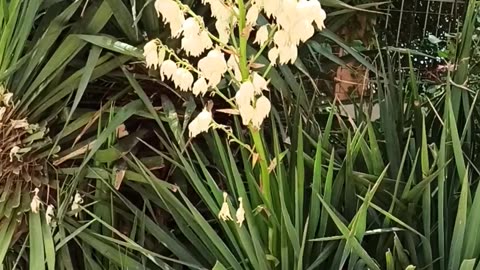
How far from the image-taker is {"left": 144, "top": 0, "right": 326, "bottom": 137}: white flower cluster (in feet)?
1.80

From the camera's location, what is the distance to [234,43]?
62 centimetres

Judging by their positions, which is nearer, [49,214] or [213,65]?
[213,65]

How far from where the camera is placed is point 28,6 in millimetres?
781

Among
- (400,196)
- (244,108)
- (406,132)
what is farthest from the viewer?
(406,132)

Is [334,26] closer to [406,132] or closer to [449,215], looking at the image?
[406,132]

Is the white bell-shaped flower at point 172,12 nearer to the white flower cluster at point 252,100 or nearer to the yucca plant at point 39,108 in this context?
the white flower cluster at point 252,100

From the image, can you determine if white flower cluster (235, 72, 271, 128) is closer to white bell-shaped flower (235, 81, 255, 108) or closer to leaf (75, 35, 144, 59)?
white bell-shaped flower (235, 81, 255, 108)

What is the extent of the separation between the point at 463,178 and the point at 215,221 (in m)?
0.31

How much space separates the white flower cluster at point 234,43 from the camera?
1.80 ft

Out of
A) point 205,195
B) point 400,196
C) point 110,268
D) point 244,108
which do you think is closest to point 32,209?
point 110,268

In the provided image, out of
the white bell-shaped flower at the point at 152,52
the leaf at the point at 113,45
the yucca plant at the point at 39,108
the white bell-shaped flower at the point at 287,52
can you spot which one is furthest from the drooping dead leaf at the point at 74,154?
the white bell-shaped flower at the point at 287,52

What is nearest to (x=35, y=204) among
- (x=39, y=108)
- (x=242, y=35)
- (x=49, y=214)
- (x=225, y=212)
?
(x=49, y=214)

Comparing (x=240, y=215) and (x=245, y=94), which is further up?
(x=245, y=94)

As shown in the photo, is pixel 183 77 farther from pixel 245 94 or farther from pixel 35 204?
pixel 35 204
